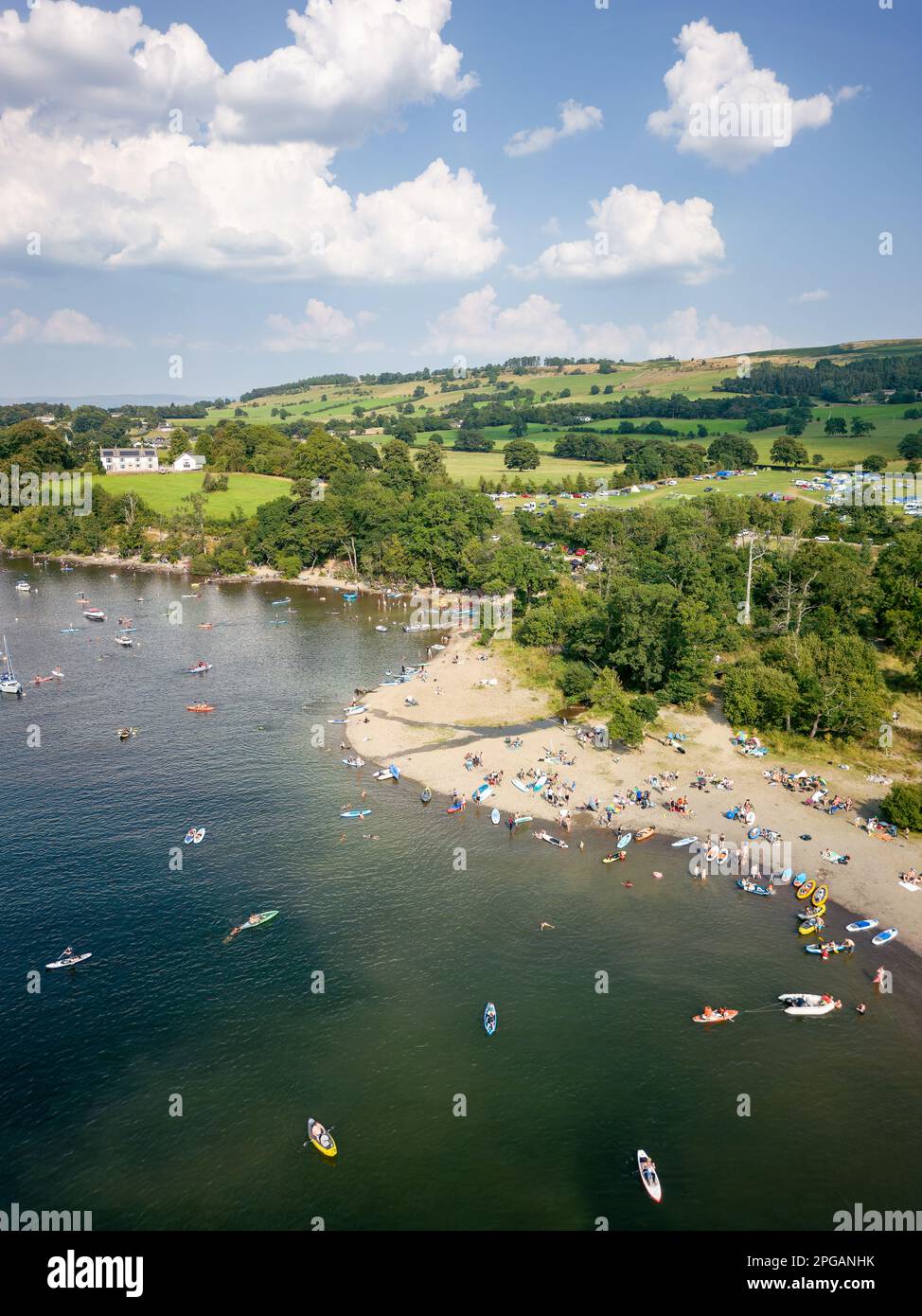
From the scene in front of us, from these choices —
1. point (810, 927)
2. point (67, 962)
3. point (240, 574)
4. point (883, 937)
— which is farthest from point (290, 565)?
point (883, 937)

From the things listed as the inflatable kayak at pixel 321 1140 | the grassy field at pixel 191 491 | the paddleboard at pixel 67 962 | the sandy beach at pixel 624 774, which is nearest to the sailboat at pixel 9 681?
the sandy beach at pixel 624 774

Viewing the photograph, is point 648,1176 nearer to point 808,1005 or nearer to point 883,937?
point 808,1005

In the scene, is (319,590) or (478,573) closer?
(478,573)

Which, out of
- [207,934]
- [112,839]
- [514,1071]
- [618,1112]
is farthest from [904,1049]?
[112,839]
